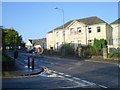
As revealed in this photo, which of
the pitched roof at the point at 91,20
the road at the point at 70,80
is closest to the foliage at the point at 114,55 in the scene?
the road at the point at 70,80

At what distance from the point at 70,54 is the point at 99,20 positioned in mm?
13181

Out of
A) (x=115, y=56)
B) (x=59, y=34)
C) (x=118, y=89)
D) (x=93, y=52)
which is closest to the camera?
(x=118, y=89)

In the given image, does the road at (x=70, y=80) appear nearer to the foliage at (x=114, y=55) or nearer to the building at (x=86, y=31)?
the foliage at (x=114, y=55)

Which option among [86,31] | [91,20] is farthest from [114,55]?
[91,20]

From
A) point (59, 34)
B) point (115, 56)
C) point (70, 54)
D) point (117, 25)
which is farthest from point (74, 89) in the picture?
point (59, 34)

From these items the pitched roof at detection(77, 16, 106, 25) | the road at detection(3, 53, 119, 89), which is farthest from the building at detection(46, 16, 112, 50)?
the road at detection(3, 53, 119, 89)

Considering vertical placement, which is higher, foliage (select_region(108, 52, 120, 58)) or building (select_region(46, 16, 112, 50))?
building (select_region(46, 16, 112, 50))

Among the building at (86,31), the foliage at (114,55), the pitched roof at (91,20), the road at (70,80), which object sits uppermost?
the pitched roof at (91,20)

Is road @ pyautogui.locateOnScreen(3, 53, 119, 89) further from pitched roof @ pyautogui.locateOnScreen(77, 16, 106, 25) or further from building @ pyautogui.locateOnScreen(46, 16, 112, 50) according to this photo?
pitched roof @ pyautogui.locateOnScreen(77, 16, 106, 25)

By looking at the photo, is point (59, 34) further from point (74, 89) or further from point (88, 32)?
point (74, 89)

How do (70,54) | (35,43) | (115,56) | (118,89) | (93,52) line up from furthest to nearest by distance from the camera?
(35,43) < (70,54) < (93,52) < (115,56) < (118,89)

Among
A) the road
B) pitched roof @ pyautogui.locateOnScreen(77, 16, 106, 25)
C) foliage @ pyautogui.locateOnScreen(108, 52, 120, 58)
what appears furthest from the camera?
pitched roof @ pyautogui.locateOnScreen(77, 16, 106, 25)

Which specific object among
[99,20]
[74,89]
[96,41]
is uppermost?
[99,20]

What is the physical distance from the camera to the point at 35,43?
5266 inches
